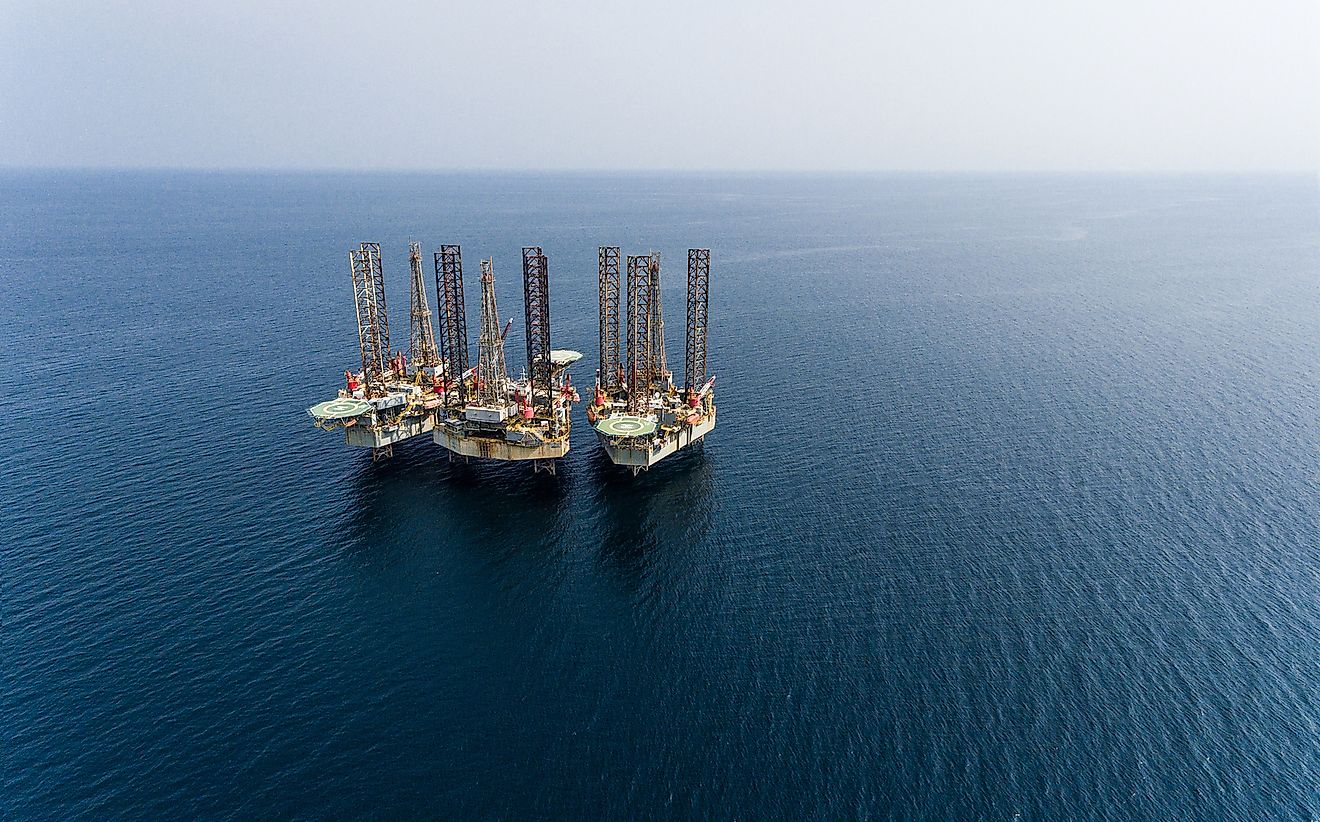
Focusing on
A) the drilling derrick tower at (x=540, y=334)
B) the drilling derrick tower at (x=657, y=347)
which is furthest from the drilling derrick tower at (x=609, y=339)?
the drilling derrick tower at (x=540, y=334)

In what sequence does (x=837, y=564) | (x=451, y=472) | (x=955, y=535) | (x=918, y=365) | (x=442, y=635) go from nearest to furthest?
(x=442, y=635) < (x=837, y=564) < (x=955, y=535) < (x=451, y=472) < (x=918, y=365)

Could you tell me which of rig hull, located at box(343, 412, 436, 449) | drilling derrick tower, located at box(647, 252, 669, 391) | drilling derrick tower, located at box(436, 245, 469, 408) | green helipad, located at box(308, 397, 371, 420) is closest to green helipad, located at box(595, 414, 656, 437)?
drilling derrick tower, located at box(647, 252, 669, 391)

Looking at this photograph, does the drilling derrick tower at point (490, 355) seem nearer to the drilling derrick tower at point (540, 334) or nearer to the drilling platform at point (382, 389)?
the drilling derrick tower at point (540, 334)

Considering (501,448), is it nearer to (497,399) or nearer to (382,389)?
(497,399)

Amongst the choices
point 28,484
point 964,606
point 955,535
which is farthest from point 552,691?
point 28,484

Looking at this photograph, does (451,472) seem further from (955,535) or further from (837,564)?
(955,535)

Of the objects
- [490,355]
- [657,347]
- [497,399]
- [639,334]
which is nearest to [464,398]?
[497,399]
